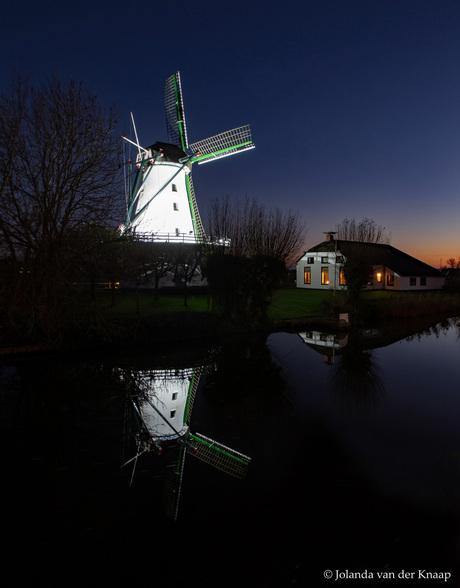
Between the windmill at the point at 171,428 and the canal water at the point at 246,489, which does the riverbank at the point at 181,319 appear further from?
the windmill at the point at 171,428

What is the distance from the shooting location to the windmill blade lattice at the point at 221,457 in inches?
188

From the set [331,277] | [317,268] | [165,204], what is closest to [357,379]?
[165,204]

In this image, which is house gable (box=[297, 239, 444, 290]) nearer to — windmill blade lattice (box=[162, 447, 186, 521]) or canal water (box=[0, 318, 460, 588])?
canal water (box=[0, 318, 460, 588])

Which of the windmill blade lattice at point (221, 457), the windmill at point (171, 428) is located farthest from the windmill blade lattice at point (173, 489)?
the windmill blade lattice at point (221, 457)

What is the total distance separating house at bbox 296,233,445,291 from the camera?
31328 mm

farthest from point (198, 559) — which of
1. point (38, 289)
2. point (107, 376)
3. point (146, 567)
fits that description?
point (38, 289)

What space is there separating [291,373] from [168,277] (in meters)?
16.8

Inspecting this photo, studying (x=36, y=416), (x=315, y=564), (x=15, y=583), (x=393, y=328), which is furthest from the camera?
(x=393, y=328)

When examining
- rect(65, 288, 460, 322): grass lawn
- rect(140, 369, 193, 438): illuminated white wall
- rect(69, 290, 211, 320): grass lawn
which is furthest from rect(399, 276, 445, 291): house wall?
rect(140, 369, 193, 438): illuminated white wall

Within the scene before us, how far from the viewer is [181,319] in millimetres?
13719

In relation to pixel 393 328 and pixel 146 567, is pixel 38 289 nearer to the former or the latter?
pixel 146 567

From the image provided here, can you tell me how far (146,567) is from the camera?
3.16 metres

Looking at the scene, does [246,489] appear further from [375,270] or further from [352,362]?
[375,270]

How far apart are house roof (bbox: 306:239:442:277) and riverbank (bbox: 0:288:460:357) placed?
357 inches
